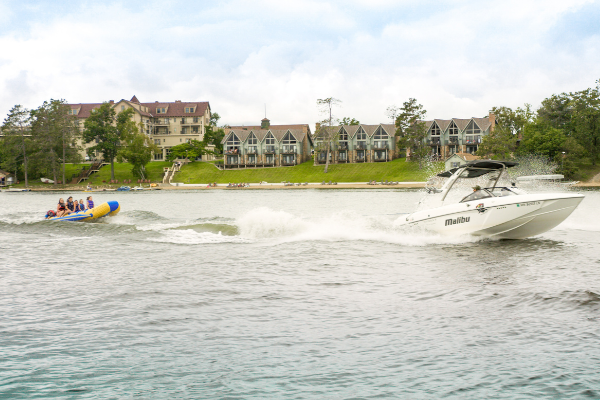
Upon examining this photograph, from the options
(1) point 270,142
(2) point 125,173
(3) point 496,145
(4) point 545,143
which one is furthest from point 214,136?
(4) point 545,143

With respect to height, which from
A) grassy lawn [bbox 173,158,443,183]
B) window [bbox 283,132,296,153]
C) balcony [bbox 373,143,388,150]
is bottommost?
grassy lawn [bbox 173,158,443,183]

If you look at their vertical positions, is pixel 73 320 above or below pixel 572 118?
below

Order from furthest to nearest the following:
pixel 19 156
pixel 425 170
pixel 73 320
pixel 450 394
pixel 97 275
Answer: pixel 19 156 → pixel 425 170 → pixel 97 275 → pixel 73 320 → pixel 450 394

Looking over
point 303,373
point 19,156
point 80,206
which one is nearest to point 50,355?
point 303,373

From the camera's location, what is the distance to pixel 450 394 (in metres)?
6.89

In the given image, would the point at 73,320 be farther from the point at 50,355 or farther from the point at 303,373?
the point at 303,373

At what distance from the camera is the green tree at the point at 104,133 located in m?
112

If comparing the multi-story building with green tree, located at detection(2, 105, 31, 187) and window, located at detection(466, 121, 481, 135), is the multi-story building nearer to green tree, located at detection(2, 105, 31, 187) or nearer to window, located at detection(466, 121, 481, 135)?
green tree, located at detection(2, 105, 31, 187)

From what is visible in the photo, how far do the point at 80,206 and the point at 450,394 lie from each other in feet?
98.8

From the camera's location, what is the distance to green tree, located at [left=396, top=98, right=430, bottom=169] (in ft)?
350

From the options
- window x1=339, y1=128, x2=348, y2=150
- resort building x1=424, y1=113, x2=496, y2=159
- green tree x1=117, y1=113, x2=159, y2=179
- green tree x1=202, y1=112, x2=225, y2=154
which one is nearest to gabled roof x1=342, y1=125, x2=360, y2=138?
window x1=339, y1=128, x2=348, y2=150

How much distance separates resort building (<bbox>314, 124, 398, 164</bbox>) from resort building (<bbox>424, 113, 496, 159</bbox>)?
8578 millimetres

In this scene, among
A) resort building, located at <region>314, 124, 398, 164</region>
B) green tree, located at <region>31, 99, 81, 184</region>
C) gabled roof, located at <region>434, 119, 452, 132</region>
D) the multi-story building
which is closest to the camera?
green tree, located at <region>31, 99, 81, 184</region>

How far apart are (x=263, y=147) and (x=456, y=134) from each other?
43.3 meters
